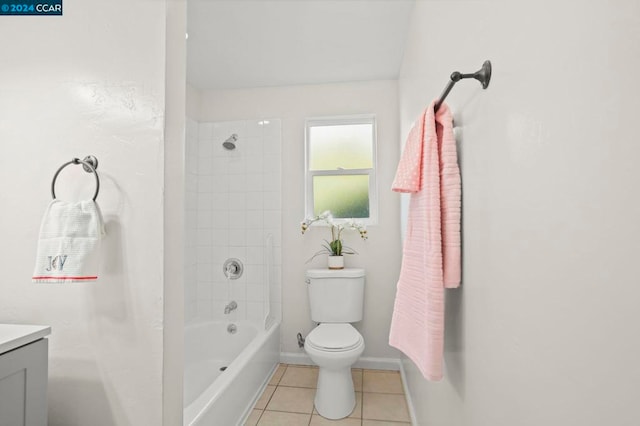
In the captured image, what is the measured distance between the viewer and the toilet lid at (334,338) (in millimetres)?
1982

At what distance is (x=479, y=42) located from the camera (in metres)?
0.85

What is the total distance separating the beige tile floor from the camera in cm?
196

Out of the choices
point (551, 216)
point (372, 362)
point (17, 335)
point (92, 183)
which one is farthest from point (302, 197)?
point (551, 216)

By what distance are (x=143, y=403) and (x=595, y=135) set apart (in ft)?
4.69

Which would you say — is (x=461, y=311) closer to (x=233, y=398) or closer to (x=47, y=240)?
(x=47, y=240)

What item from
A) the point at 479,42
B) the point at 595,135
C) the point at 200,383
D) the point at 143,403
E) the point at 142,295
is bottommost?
the point at 200,383

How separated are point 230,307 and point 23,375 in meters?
1.88

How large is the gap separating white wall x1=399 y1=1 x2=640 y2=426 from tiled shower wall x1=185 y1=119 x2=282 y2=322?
2.03m

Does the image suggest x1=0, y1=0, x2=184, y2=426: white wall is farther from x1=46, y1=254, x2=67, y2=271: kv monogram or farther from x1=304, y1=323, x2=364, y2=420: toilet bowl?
x1=304, y1=323, x2=364, y2=420: toilet bowl

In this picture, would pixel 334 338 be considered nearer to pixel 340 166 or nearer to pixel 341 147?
pixel 340 166

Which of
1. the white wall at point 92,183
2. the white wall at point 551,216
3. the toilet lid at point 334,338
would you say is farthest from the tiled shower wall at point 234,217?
the white wall at point 551,216

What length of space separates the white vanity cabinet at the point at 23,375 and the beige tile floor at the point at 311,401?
51.4 inches

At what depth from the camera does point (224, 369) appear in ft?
8.23

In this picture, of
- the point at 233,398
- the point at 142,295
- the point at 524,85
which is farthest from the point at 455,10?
the point at 233,398
